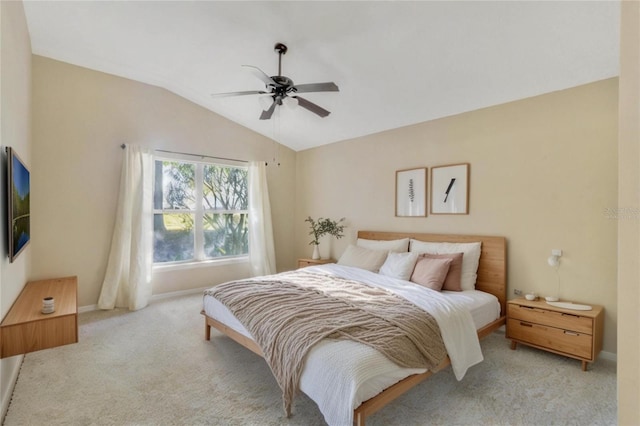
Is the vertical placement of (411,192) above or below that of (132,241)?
above

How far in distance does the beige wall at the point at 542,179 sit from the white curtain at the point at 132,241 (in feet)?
11.2

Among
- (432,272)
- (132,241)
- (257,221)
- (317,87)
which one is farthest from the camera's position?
(257,221)

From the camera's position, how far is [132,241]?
403 cm

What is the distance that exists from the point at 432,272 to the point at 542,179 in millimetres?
1414

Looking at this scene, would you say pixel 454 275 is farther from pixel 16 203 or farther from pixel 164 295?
pixel 164 295

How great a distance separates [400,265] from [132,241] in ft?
11.2

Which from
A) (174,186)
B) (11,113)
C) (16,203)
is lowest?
(16,203)

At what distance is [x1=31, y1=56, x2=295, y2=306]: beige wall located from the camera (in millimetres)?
3527

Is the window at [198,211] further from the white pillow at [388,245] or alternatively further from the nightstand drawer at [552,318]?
the nightstand drawer at [552,318]

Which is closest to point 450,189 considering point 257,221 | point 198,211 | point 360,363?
point 360,363

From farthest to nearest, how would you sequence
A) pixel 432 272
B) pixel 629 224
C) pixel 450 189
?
pixel 450 189 → pixel 432 272 → pixel 629 224

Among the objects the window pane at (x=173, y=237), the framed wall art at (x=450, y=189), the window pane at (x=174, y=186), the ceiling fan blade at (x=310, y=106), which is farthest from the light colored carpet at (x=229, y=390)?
the ceiling fan blade at (x=310, y=106)

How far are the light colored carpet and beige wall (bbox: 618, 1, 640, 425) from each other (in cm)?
131

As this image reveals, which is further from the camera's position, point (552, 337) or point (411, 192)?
point (411, 192)
